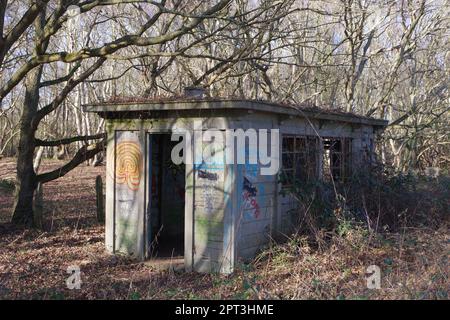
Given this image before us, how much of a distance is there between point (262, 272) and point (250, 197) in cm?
138

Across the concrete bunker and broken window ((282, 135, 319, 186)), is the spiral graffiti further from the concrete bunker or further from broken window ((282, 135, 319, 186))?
broken window ((282, 135, 319, 186))

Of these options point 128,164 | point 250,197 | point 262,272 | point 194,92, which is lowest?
point 262,272

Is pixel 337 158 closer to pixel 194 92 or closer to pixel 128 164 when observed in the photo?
pixel 194 92

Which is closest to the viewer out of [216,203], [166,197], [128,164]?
[216,203]

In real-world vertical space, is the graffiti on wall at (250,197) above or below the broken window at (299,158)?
below

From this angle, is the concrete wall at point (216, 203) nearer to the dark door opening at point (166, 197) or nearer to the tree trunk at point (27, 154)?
the dark door opening at point (166, 197)

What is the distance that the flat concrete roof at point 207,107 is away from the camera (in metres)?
7.85

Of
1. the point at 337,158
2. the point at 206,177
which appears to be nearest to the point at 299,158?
the point at 337,158

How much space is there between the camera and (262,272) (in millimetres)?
7684

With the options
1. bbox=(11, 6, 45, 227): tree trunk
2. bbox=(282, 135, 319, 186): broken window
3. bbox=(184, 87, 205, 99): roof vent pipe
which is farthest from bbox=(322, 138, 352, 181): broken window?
bbox=(11, 6, 45, 227): tree trunk

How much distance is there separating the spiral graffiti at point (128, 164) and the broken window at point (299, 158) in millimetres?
2867

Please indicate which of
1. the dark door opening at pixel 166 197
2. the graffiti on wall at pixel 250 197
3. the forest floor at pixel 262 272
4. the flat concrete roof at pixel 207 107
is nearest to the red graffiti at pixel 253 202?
the graffiti on wall at pixel 250 197

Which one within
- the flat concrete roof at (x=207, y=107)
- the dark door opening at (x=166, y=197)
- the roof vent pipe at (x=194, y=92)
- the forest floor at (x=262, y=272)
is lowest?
the forest floor at (x=262, y=272)
